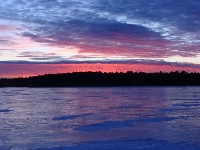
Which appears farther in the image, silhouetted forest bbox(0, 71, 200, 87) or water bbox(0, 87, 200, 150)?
silhouetted forest bbox(0, 71, 200, 87)

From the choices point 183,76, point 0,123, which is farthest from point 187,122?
point 183,76

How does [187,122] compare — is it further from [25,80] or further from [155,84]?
[25,80]

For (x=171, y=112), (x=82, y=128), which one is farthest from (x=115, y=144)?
(x=171, y=112)

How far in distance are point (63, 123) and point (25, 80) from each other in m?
106

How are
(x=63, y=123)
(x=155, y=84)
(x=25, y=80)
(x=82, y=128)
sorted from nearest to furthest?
1. (x=82, y=128)
2. (x=63, y=123)
3. (x=155, y=84)
4. (x=25, y=80)

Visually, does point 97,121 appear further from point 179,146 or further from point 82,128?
point 179,146

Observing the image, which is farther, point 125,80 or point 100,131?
point 125,80

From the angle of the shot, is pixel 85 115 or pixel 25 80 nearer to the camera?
pixel 85 115

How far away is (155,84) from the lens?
304 ft

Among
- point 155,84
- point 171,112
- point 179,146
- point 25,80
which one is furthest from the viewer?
point 25,80

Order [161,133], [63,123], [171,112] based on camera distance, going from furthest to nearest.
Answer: [171,112] → [63,123] → [161,133]

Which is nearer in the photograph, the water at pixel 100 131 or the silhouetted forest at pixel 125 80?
the water at pixel 100 131

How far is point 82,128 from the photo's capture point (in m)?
14.5

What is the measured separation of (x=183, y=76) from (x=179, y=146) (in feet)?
296
